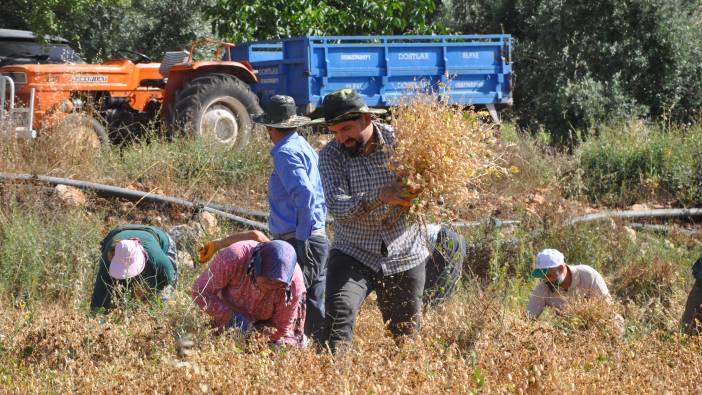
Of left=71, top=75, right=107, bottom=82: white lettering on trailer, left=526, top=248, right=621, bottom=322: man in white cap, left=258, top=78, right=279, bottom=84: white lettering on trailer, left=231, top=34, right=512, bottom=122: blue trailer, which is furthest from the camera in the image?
left=258, top=78, right=279, bottom=84: white lettering on trailer

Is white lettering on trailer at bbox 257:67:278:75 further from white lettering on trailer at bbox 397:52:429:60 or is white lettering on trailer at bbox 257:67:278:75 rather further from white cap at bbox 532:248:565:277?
white cap at bbox 532:248:565:277

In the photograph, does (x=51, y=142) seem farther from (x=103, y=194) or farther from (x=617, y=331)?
(x=617, y=331)

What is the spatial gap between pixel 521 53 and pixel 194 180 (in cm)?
970

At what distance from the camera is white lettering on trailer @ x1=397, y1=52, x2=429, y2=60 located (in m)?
14.0

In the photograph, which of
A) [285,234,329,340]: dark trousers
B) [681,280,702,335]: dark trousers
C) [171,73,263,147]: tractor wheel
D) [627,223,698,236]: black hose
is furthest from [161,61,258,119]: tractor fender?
[681,280,702,335]: dark trousers

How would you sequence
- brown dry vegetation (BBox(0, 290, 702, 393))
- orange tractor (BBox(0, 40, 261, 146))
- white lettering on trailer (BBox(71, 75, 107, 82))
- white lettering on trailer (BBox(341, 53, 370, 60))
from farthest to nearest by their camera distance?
white lettering on trailer (BBox(341, 53, 370, 60)) < white lettering on trailer (BBox(71, 75, 107, 82)) < orange tractor (BBox(0, 40, 261, 146)) < brown dry vegetation (BBox(0, 290, 702, 393))

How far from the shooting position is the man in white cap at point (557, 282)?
8.00 m

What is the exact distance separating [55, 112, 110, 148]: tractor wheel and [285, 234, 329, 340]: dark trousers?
5.28m

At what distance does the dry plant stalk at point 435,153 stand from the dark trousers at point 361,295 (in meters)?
0.55

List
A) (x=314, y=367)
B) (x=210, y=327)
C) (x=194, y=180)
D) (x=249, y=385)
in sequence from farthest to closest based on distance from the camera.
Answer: (x=194, y=180) → (x=210, y=327) → (x=314, y=367) → (x=249, y=385)

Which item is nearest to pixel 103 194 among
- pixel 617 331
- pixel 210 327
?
pixel 210 327

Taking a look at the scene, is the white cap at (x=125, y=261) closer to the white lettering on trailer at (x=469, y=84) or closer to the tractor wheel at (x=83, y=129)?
the tractor wheel at (x=83, y=129)

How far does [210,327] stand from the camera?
5.55 meters

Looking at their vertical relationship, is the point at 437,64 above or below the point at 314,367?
above
